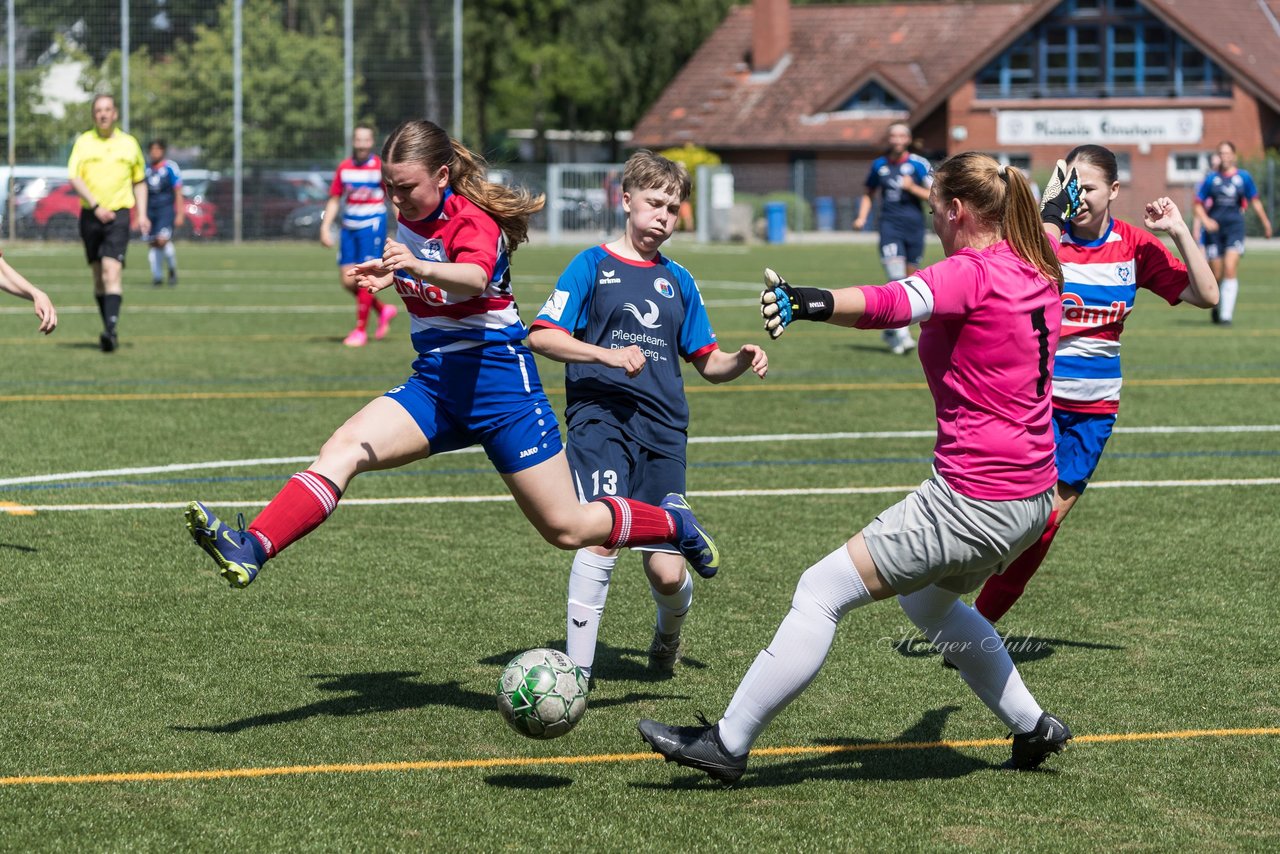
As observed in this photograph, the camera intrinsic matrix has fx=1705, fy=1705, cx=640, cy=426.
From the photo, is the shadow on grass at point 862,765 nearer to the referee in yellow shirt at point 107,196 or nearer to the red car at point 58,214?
the referee in yellow shirt at point 107,196

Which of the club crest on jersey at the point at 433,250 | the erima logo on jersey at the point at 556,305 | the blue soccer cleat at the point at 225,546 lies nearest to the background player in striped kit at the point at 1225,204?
the erima logo on jersey at the point at 556,305

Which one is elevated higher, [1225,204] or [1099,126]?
[1099,126]

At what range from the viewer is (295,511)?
5582mm

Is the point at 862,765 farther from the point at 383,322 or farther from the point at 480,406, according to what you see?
the point at 383,322

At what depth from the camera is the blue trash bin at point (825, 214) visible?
6041 centimetres

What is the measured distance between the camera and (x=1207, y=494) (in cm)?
1016

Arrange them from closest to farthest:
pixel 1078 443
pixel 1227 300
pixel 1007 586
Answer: pixel 1007 586 → pixel 1078 443 → pixel 1227 300

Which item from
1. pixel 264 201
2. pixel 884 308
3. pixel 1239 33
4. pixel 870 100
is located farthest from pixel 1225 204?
pixel 870 100

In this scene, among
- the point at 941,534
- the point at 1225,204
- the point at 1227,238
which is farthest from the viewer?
the point at 1225,204

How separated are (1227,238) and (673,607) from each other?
1854cm

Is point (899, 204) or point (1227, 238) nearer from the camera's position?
point (899, 204)

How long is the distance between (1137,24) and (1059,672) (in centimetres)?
6000

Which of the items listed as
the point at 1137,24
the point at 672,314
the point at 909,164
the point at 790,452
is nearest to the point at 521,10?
the point at 1137,24

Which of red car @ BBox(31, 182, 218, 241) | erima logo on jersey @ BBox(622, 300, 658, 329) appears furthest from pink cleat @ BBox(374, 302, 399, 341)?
red car @ BBox(31, 182, 218, 241)
